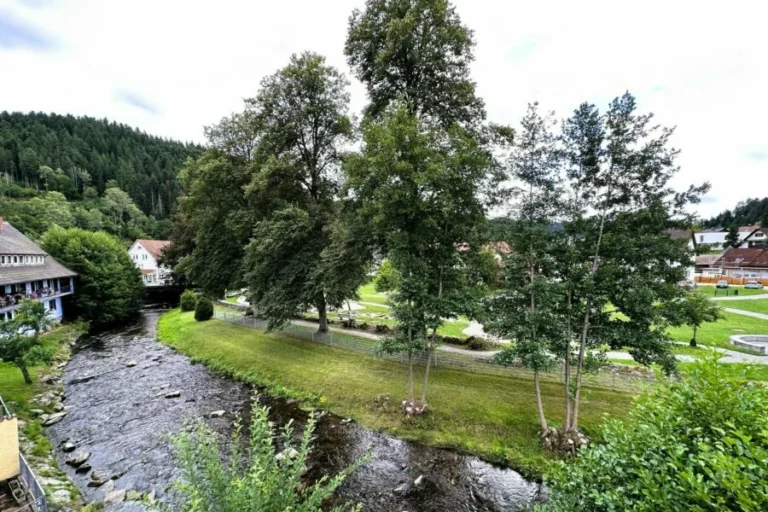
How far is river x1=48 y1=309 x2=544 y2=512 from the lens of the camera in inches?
404

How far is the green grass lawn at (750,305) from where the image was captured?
3190 centimetres

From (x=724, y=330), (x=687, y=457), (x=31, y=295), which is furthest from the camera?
(x=31, y=295)

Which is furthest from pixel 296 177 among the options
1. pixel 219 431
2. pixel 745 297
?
pixel 745 297

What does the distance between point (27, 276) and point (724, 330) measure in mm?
51575

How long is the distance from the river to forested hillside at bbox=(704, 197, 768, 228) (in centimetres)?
14216

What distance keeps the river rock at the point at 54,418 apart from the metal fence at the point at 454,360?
496 inches

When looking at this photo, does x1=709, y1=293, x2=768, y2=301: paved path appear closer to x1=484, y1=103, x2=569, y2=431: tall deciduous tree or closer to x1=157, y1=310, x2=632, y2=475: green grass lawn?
x1=157, y1=310, x2=632, y2=475: green grass lawn

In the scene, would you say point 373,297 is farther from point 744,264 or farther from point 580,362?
point 744,264

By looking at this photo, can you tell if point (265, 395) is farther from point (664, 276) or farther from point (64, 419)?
point (664, 276)

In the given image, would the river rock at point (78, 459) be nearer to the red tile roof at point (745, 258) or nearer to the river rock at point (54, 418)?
the river rock at point (54, 418)

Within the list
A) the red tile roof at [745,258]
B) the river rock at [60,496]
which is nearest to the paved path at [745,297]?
the red tile roof at [745,258]

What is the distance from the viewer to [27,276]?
85.4 feet

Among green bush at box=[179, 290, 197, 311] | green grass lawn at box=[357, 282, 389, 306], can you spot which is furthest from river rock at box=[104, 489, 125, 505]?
green bush at box=[179, 290, 197, 311]

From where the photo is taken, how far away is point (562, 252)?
1134cm
